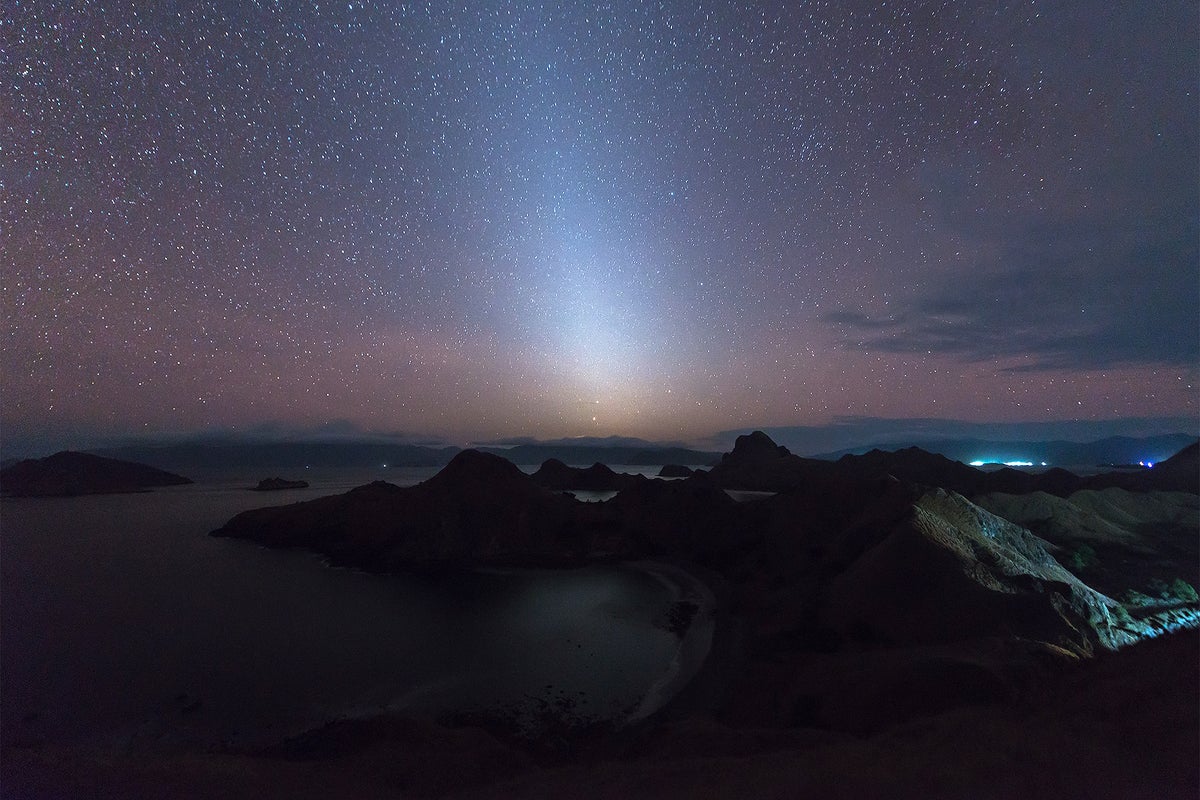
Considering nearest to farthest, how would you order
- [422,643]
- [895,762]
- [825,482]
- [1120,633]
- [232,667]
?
[895,762] < [1120,633] < [232,667] < [422,643] < [825,482]

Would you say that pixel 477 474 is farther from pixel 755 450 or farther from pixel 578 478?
pixel 755 450

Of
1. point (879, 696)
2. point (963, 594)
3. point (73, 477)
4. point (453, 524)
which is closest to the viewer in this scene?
point (879, 696)

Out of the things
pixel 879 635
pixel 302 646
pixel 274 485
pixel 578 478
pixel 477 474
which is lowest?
pixel 274 485

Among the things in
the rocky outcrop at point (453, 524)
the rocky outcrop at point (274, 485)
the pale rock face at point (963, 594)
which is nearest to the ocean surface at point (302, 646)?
the rocky outcrop at point (453, 524)

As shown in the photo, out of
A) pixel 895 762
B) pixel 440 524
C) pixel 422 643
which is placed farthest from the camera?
pixel 440 524

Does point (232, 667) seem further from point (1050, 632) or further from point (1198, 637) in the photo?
point (1198, 637)

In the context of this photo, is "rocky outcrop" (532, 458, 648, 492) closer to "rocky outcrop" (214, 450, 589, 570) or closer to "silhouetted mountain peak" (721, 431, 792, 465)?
"silhouetted mountain peak" (721, 431, 792, 465)

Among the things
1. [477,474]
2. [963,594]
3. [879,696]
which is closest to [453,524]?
[477,474]

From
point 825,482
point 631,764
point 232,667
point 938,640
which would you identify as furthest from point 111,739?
point 825,482
